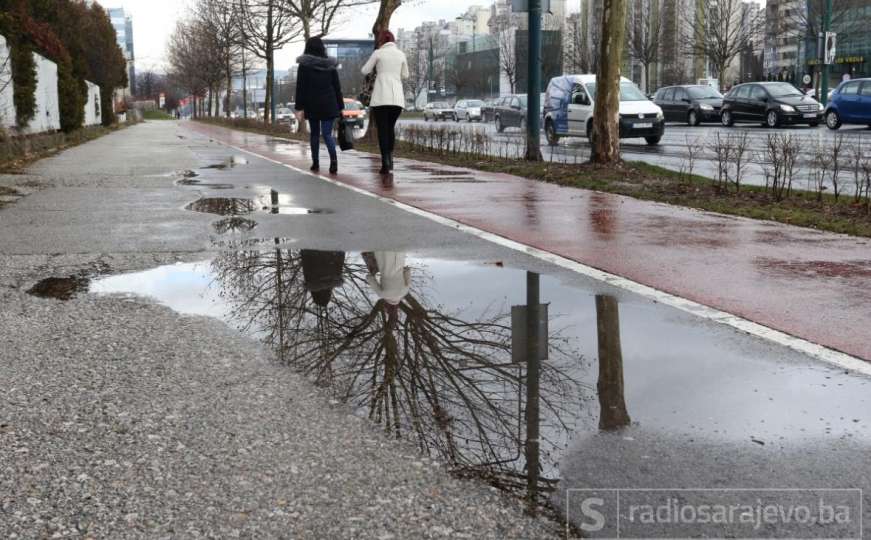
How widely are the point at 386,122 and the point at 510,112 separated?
2329cm

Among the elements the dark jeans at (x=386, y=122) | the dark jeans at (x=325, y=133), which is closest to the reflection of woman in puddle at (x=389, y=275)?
the dark jeans at (x=386, y=122)

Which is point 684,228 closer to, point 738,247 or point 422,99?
point 738,247

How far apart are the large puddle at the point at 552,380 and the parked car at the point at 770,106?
2887 cm

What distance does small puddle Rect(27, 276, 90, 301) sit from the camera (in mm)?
5453

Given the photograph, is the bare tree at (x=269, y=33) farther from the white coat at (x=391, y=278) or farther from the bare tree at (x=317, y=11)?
the white coat at (x=391, y=278)

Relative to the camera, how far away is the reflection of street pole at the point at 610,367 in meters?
3.35

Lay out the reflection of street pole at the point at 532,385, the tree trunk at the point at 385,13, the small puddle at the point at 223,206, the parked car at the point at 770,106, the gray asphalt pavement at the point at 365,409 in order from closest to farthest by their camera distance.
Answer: the gray asphalt pavement at the point at 365,409
the reflection of street pole at the point at 532,385
the small puddle at the point at 223,206
the tree trunk at the point at 385,13
the parked car at the point at 770,106

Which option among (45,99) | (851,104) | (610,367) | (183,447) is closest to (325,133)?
(610,367)

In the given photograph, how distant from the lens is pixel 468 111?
62906mm

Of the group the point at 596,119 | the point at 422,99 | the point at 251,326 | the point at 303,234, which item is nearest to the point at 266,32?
the point at 596,119

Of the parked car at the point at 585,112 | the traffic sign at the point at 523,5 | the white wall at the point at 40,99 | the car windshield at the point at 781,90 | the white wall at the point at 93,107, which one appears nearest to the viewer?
the traffic sign at the point at 523,5

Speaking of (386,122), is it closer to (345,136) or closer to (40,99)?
(345,136)

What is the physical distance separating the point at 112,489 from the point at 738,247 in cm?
550

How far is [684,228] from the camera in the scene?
8227mm
